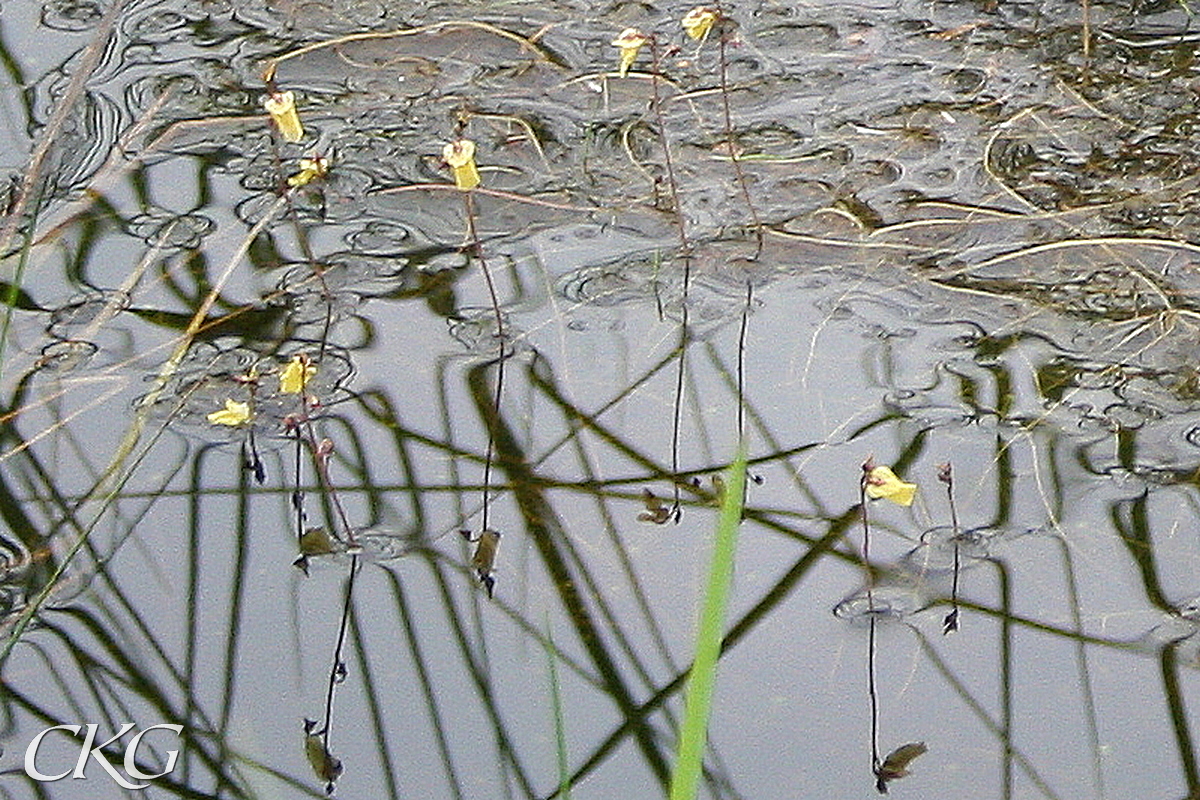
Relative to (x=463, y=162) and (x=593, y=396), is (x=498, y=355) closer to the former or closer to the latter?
(x=593, y=396)

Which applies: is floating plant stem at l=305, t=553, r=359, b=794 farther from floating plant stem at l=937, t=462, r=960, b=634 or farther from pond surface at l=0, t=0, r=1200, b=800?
floating plant stem at l=937, t=462, r=960, b=634

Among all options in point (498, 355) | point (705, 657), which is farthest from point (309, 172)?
point (705, 657)

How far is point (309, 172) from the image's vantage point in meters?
2.24

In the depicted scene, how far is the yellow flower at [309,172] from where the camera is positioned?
7.25 feet

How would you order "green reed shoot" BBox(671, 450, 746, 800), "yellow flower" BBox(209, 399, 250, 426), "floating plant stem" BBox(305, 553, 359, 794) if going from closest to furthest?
"green reed shoot" BBox(671, 450, 746, 800) → "floating plant stem" BBox(305, 553, 359, 794) → "yellow flower" BBox(209, 399, 250, 426)

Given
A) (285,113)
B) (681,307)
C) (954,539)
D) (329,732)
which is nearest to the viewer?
(329,732)

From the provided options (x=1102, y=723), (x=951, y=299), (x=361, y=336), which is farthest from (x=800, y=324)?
(x=1102, y=723)

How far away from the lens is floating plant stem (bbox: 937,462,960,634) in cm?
167

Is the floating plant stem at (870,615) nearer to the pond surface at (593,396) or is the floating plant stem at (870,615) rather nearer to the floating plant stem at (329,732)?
the pond surface at (593,396)

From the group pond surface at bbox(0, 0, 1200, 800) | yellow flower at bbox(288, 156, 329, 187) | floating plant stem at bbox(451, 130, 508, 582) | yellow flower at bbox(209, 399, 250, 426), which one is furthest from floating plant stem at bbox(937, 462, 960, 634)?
yellow flower at bbox(288, 156, 329, 187)

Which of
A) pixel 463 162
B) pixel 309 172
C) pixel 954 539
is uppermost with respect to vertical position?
pixel 463 162

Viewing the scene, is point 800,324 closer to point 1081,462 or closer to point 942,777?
point 1081,462

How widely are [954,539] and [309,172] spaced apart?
940 mm

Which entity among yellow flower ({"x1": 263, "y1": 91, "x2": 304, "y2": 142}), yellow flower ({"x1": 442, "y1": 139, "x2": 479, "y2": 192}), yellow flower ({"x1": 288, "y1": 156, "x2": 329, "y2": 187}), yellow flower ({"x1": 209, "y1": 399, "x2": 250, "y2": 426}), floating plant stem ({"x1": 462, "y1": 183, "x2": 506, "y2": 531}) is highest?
yellow flower ({"x1": 263, "y1": 91, "x2": 304, "y2": 142})
